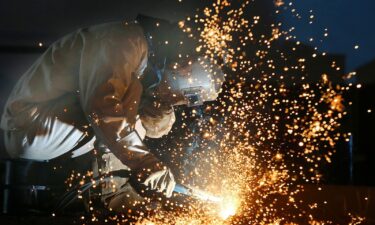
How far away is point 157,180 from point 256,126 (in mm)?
3710

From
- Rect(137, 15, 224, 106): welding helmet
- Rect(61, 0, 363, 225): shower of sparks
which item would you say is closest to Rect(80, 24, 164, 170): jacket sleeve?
Rect(137, 15, 224, 106): welding helmet

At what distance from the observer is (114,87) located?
111 inches

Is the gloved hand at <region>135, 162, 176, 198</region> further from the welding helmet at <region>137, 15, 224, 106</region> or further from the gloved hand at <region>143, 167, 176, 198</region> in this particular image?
the welding helmet at <region>137, 15, 224, 106</region>

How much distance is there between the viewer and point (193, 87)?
3.79 m

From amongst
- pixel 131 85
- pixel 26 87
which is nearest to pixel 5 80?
pixel 26 87

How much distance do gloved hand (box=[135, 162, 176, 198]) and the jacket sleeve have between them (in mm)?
31

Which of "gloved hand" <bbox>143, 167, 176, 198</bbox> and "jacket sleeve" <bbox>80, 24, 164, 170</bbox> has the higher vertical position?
"jacket sleeve" <bbox>80, 24, 164, 170</bbox>

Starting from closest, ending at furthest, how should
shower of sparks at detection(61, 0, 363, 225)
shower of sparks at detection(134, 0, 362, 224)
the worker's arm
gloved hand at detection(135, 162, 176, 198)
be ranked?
1. the worker's arm
2. gloved hand at detection(135, 162, 176, 198)
3. shower of sparks at detection(61, 0, 363, 225)
4. shower of sparks at detection(134, 0, 362, 224)

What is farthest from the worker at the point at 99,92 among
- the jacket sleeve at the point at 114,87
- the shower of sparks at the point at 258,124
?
the shower of sparks at the point at 258,124

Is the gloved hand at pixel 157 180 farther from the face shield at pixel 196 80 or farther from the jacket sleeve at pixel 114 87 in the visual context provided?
the face shield at pixel 196 80

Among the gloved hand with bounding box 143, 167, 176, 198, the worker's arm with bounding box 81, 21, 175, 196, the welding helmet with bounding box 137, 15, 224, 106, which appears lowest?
the gloved hand with bounding box 143, 167, 176, 198

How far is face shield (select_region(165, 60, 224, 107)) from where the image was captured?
3648 millimetres

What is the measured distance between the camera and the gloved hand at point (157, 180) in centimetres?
296

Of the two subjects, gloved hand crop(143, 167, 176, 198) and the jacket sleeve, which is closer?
the jacket sleeve
